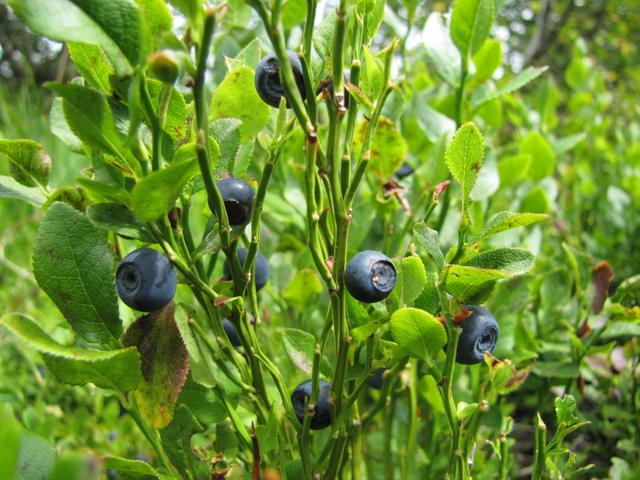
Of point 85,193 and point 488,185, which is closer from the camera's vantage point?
point 85,193

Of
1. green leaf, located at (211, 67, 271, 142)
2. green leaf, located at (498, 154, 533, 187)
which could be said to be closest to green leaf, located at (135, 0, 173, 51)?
green leaf, located at (211, 67, 271, 142)

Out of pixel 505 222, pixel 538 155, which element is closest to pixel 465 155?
pixel 505 222

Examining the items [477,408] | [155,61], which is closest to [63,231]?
[155,61]

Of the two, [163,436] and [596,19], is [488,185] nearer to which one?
[163,436]

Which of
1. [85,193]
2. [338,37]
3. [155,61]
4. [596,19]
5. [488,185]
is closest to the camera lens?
[155,61]

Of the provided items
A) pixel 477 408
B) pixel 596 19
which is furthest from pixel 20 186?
pixel 596 19

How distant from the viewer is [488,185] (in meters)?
0.99

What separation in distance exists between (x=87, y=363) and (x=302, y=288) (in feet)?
1.29

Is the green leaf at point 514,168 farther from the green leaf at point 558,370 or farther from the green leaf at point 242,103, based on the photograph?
the green leaf at point 242,103

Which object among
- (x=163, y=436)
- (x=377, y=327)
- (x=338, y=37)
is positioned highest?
(x=338, y=37)

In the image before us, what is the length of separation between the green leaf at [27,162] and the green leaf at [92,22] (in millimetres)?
188

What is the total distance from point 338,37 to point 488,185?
0.52 metres

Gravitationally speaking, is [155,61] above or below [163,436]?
above

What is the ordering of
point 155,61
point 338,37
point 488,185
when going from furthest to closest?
point 488,185 → point 338,37 → point 155,61
